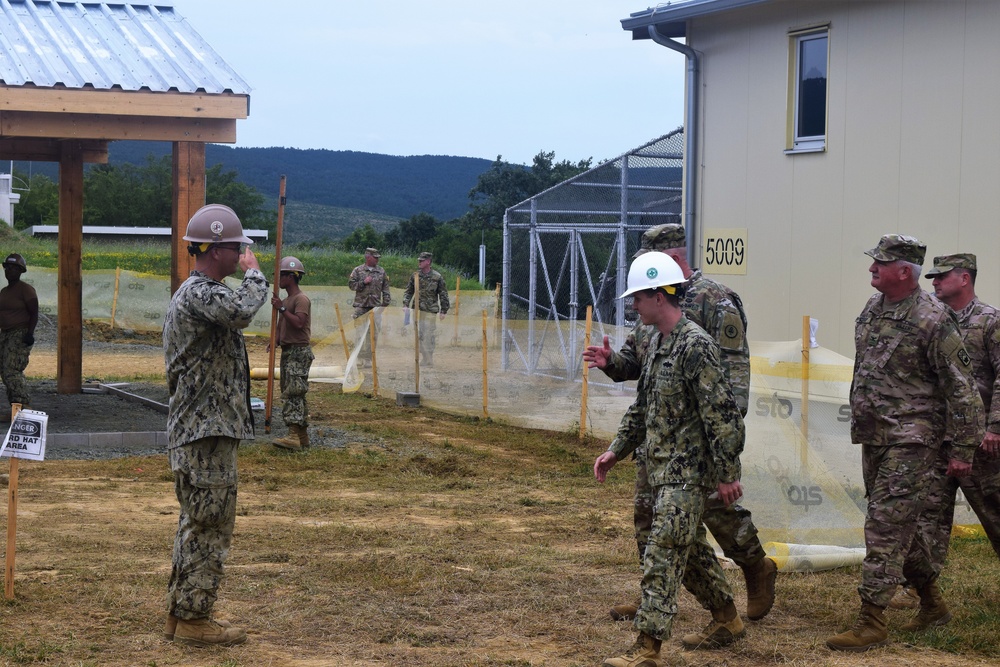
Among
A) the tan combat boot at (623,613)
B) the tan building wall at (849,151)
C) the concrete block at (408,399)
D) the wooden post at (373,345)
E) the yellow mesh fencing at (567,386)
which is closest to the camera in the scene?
the tan combat boot at (623,613)

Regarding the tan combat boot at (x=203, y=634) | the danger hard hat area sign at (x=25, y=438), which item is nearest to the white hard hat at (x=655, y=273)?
the tan combat boot at (x=203, y=634)

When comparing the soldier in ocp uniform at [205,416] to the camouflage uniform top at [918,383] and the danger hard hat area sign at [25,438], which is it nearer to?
the danger hard hat area sign at [25,438]

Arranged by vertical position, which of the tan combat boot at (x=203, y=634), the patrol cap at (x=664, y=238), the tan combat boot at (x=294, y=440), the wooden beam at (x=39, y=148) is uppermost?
the wooden beam at (x=39, y=148)

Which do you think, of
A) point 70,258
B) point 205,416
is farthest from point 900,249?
point 70,258

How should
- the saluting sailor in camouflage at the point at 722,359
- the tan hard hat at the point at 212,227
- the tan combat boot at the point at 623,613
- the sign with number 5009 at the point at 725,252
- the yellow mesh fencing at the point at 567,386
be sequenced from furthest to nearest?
the sign with number 5009 at the point at 725,252
the yellow mesh fencing at the point at 567,386
the tan combat boot at the point at 623,613
the saluting sailor in camouflage at the point at 722,359
the tan hard hat at the point at 212,227

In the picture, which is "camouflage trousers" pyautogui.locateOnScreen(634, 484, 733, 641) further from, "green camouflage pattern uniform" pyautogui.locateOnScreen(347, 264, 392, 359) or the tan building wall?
"green camouflage pattern uniform" pyautogui.locateOnScreen(347, 264, 392, 359)

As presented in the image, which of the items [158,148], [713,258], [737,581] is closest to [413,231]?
[713,258]

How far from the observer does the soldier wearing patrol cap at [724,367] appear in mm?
5770

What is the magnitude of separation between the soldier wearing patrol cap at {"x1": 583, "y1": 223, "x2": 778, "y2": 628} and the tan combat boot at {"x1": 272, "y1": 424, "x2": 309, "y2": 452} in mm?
6394

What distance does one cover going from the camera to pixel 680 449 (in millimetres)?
5180

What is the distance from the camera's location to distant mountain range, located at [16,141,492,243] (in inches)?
5507

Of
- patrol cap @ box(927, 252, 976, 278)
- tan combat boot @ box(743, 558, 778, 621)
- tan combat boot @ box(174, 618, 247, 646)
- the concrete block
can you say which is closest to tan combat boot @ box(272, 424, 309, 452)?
the concrete block

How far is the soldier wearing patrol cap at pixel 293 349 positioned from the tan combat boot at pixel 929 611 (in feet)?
23.5

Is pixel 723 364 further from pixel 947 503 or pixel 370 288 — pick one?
pixel 370 288
